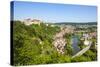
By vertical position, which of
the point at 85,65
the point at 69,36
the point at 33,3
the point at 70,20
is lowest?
the point at 85,65

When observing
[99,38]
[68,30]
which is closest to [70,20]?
[68,30]

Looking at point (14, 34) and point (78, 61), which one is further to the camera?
point (78, 61)

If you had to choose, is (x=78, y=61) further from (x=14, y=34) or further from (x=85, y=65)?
(x=14, y=34)

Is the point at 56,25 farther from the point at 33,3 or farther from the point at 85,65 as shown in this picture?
the point at 85,65

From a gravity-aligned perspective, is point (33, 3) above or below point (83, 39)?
above

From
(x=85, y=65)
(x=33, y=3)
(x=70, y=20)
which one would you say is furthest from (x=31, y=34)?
(x=85, y=65)
